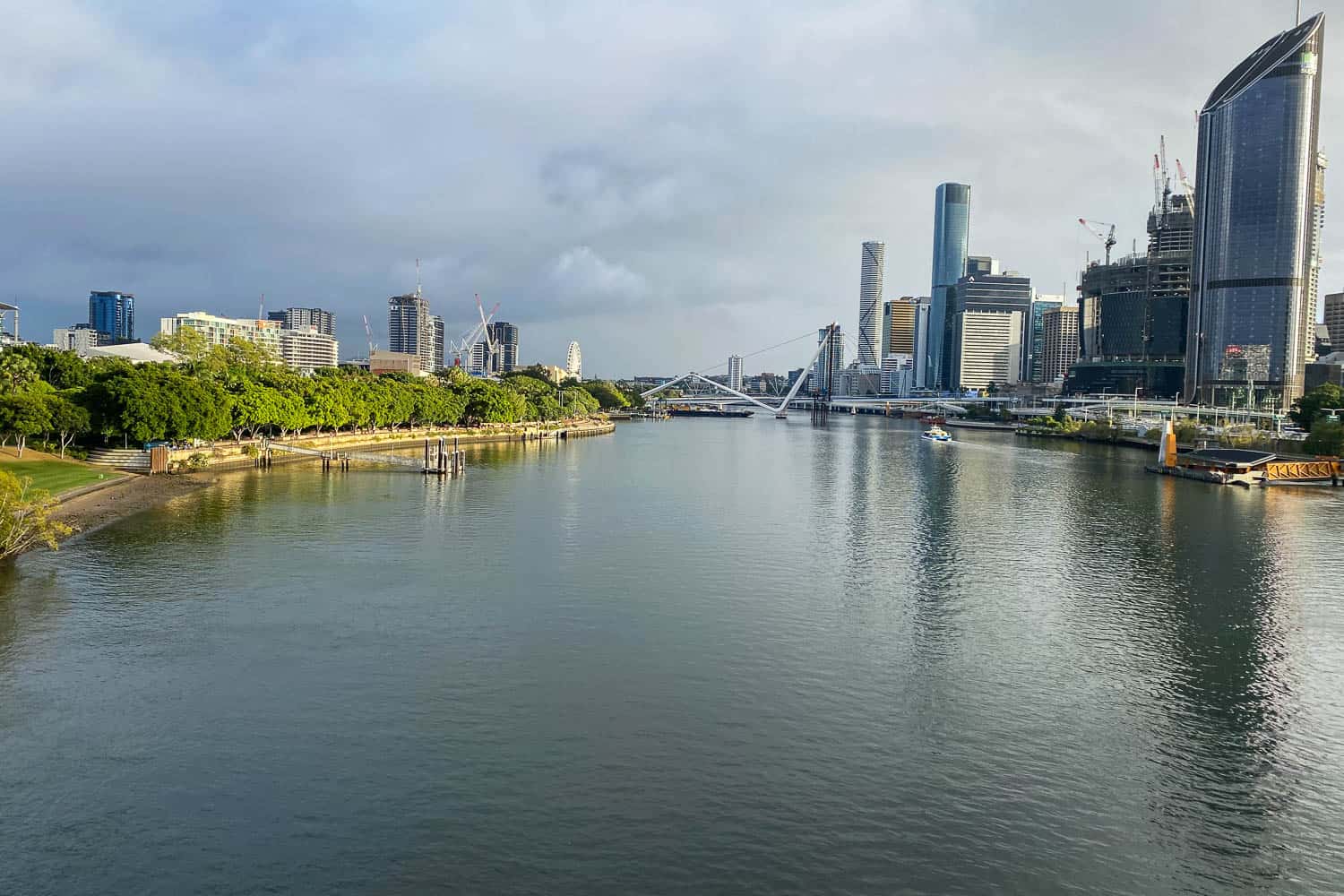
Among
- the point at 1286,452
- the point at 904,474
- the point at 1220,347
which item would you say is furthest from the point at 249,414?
the point at 1220,347

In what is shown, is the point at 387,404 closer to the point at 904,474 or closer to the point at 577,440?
the point at 577,440

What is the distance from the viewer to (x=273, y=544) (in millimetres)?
26969

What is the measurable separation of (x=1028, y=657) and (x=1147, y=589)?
8314 millimetres

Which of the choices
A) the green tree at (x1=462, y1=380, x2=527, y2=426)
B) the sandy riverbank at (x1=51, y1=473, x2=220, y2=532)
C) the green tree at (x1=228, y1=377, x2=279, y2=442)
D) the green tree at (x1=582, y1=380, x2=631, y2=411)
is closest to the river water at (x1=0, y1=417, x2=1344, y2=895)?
the sandy riverbank at (x1=51, y1=473, x2=220, y2=532)

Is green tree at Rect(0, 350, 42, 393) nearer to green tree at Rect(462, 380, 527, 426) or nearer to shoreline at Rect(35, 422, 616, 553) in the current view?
shoreline at Rect(35, 422, 616, 553)

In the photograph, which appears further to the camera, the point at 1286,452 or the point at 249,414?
the point at 1286,452

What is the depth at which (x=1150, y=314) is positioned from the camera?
156 meters

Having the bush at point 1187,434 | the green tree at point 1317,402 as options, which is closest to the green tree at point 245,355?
the bush at point 1187,434

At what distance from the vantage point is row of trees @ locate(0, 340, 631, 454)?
132 ft

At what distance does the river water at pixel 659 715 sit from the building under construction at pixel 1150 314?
139218 mm

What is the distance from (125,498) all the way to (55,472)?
465cm

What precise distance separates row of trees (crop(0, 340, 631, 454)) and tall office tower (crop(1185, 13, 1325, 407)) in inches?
3986

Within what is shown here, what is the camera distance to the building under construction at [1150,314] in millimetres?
154125

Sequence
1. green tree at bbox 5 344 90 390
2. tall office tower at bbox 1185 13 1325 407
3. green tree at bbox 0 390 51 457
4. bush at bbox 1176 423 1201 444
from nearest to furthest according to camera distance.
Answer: green tree at bbox 0 390 51 457
green tree at bbox 5 344 90 390
bush at bbox 1176 423 1201 444
tall office tower at bbox 1185 13 1325 407
